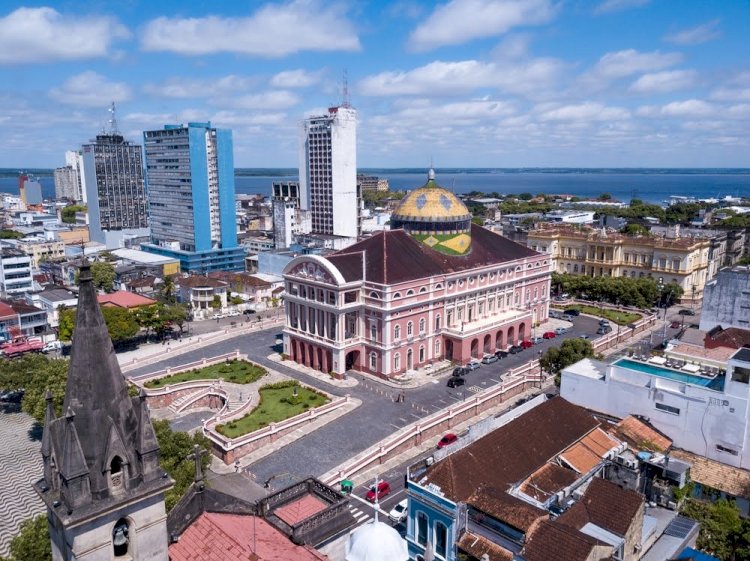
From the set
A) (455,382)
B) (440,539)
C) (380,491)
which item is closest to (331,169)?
(455,382)

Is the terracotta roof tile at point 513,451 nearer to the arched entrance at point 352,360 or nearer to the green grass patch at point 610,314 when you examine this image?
the arched entrance at point 352,360

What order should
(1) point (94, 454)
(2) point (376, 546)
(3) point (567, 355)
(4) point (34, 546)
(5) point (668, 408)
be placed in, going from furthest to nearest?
1. (3) point (567, 355)
2. (5) point (668, 408)
3. (4) point (34, 546)
4. (2) point (376, 546)
5. (1) point (94, 454)

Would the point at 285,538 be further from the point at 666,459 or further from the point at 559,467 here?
the point at 666,459

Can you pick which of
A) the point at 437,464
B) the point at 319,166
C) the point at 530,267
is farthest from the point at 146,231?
the point at 437,464

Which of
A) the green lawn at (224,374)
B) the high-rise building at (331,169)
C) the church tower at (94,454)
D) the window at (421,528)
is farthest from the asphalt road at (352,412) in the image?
the high-rise building at (331,169)

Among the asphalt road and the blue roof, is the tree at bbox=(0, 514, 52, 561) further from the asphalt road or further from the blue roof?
the blue roof

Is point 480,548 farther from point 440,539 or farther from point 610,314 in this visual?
point 610,314
